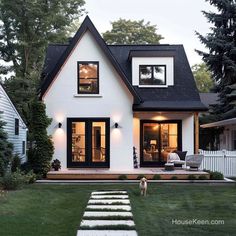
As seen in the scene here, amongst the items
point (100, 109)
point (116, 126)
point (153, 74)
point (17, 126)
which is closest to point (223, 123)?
point (153, 74)

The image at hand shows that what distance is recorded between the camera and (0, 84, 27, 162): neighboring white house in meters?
18.1

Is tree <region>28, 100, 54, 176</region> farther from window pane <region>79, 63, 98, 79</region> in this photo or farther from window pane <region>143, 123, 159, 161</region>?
window pane <region>143, 123, 159, 161</region>

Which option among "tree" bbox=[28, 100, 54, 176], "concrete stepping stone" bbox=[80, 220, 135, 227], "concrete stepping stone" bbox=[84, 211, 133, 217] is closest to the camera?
"concrete stepping stone" bbox=[80, 220, 135, 227]

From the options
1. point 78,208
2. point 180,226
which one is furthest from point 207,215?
point 78,208

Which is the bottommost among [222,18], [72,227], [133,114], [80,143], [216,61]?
[72,227]

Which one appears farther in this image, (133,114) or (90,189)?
(133,114)

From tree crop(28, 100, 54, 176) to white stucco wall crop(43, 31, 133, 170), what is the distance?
2.79ft

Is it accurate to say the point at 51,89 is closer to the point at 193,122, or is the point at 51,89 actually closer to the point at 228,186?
the point at 193,122

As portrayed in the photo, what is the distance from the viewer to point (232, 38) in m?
26.4

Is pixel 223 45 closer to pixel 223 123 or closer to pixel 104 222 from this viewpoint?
pixel 223 123

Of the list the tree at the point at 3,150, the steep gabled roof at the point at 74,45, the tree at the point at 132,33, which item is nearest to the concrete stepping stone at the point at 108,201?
the tree at the point at 3,150

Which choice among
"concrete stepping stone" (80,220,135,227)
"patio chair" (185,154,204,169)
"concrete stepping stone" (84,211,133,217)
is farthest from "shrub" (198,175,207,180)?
"concrete stepping stone" (80,220,135,227)

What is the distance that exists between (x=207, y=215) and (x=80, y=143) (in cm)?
914

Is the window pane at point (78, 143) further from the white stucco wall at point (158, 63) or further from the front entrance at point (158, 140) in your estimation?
the white stucco wall at point (158, 63)
